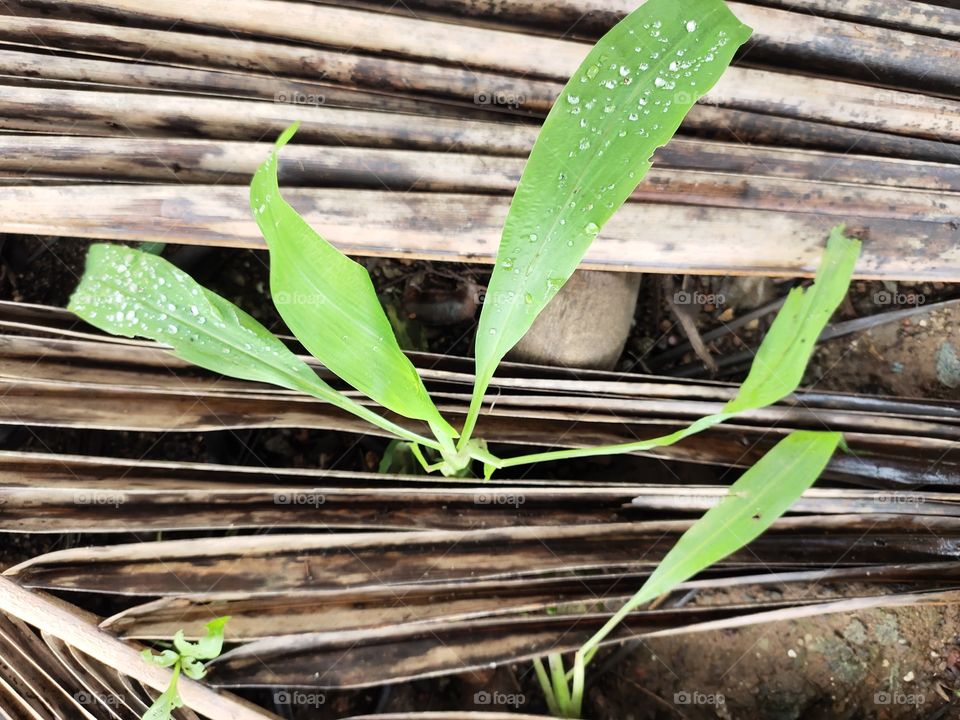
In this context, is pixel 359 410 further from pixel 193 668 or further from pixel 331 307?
pixel 193 668

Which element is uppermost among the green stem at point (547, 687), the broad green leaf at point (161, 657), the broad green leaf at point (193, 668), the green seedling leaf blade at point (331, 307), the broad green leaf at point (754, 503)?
the green seedling leaf blade at point (331, 307)

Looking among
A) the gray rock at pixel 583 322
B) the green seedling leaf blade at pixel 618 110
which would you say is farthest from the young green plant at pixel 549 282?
the gray rock at pixel 583 322

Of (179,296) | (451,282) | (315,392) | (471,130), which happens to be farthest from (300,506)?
(471,130)

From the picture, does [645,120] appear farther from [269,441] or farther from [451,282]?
[269,441]

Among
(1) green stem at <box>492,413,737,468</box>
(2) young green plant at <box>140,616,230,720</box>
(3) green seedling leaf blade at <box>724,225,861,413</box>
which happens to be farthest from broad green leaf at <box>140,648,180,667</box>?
(3) green seedling leaf blade at <box>724,225,861,413</box>

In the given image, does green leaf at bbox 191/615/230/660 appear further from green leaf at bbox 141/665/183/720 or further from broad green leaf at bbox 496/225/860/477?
broad green leaf at bbox 496/225/860/477

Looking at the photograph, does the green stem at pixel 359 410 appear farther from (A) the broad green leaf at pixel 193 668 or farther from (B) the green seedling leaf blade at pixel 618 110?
(A) the broad green leaf at pixel 193 668
